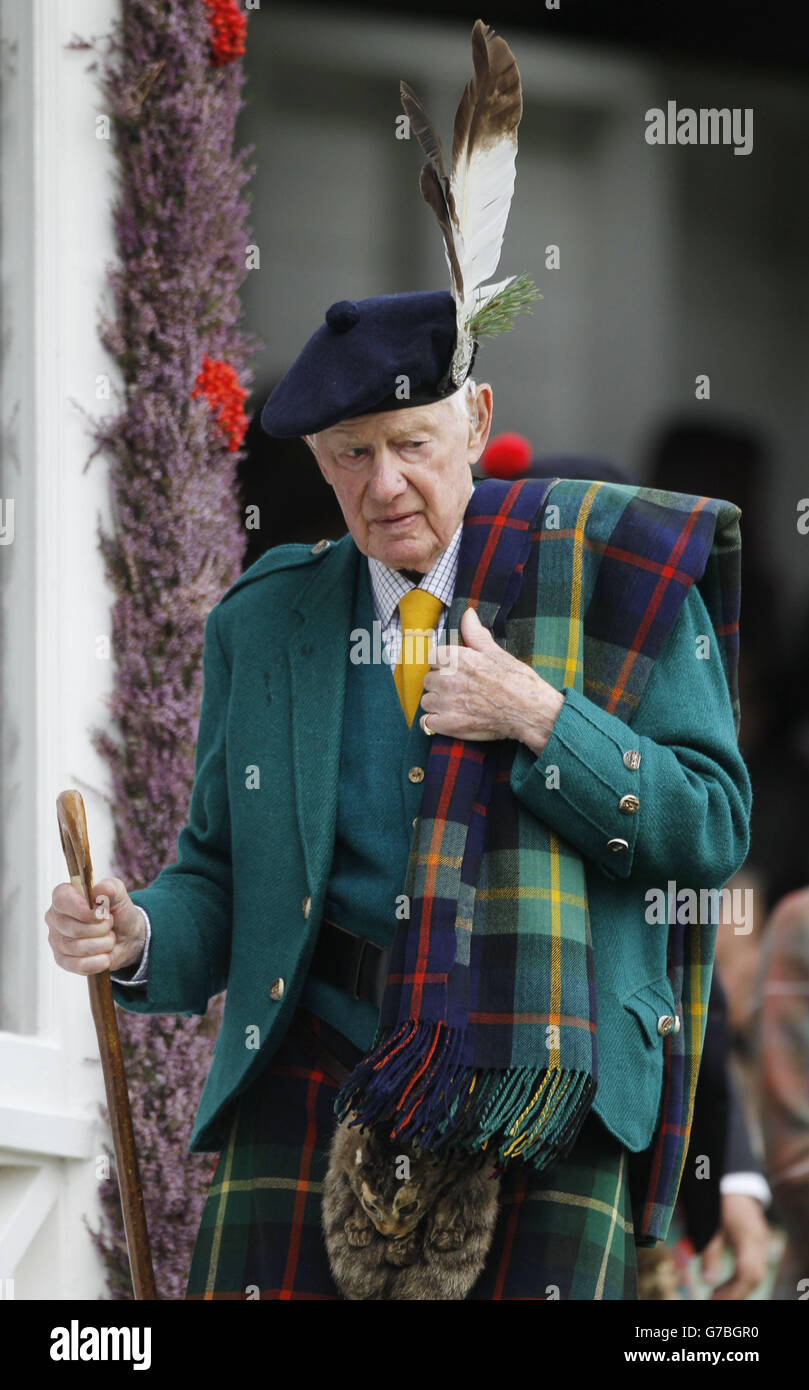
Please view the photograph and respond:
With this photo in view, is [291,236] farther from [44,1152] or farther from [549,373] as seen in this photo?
[44,1152]

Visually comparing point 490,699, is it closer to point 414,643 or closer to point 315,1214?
point 414,643

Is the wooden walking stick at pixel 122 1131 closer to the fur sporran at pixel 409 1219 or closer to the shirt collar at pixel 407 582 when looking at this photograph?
the fur sporran at pixel 409 1219


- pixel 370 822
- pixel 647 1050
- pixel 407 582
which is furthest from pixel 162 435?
pixel 647 1050

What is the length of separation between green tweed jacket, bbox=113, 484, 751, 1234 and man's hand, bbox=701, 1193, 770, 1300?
1767mm

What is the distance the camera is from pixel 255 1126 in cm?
277

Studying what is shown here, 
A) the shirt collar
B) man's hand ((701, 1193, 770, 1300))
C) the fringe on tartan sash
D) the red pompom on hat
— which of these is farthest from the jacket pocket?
the red pompom on hat

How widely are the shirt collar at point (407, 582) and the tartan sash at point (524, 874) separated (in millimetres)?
27

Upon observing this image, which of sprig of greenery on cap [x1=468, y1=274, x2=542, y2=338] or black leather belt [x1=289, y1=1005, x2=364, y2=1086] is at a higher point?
sprig of greenery on cap [x1=468, y1=274, x2=542, y2=338]

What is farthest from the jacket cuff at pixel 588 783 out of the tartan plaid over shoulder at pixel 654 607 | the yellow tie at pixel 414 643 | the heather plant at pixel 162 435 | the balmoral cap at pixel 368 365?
the heather plant at pixel 162 435

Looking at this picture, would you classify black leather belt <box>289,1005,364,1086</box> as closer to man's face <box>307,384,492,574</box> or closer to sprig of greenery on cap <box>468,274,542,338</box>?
man's face <box>307,384,492,574</box>

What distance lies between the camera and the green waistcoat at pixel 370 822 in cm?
266

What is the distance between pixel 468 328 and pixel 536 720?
59 centimetres

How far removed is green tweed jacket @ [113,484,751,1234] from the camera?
252 centimetres

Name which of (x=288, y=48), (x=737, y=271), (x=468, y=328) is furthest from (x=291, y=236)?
(x=468, y=328)
